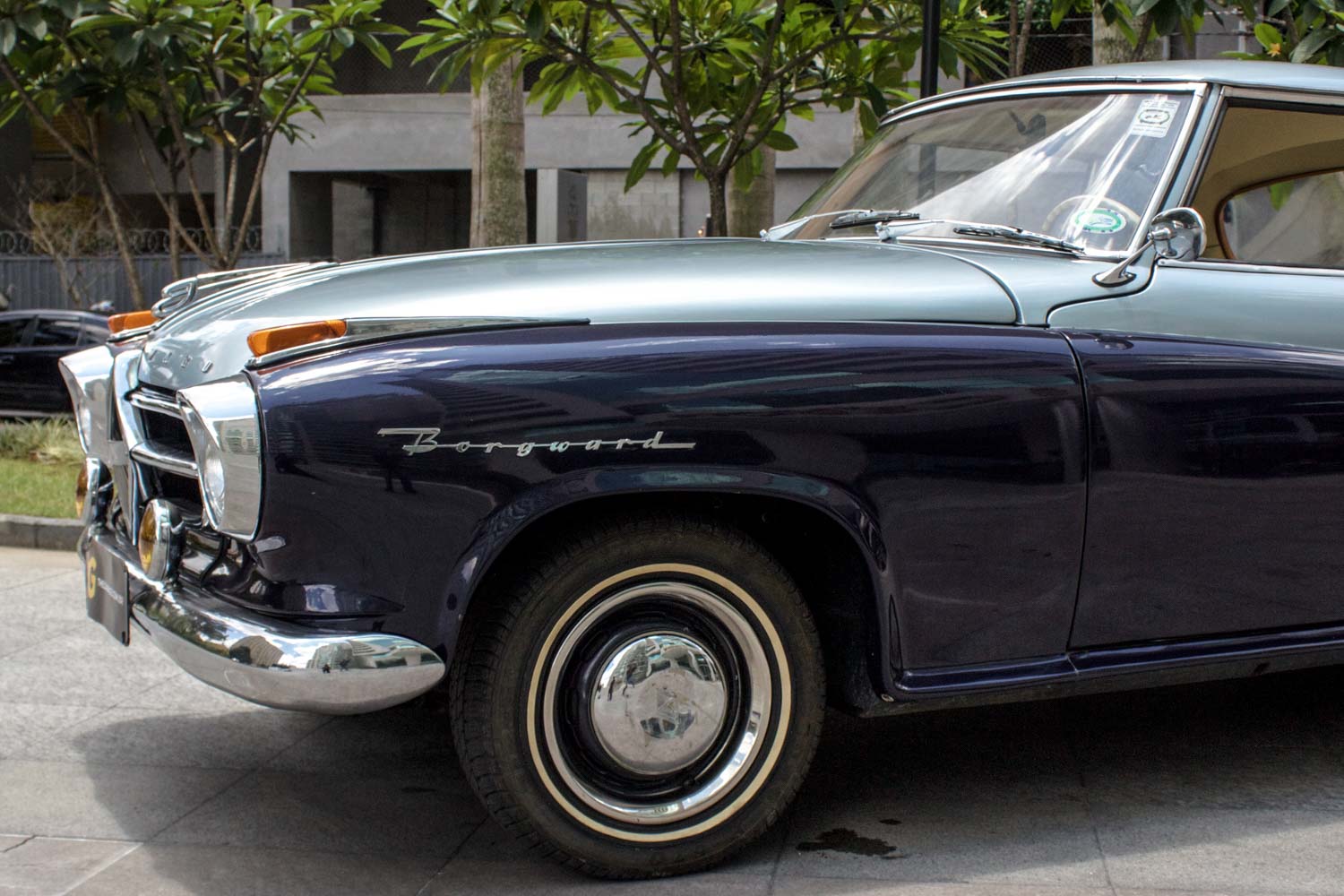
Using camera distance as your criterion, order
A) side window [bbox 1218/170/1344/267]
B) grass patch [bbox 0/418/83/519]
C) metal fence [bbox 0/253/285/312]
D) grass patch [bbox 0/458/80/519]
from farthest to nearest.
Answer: metal fence [bbox 0/253/285/312]
grass patch [bbox 0/418/83/519]
grass patch [bbox 0/458/80/519]
side window [bbox 1218/170/1344/267]

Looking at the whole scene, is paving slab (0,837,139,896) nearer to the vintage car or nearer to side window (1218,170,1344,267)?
the vintage car

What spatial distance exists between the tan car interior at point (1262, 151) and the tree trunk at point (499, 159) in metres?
7.08

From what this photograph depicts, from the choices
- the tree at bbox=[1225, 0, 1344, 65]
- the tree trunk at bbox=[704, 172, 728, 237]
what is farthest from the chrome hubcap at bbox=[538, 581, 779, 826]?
the tree at bbox=[1225, 0, 1344, 65]

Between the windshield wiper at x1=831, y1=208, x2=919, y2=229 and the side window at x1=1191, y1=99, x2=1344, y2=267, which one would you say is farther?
the windshield wiper at x1=831, y1=208, x2=919, y2=229

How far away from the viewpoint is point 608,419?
2.98 meters

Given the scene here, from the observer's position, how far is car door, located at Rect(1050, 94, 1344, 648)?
332 centimetres

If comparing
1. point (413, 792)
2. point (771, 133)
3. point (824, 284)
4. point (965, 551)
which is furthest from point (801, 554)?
point (771, 133)

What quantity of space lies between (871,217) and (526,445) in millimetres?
1543

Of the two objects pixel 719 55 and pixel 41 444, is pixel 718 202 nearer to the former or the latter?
pixel 719 55

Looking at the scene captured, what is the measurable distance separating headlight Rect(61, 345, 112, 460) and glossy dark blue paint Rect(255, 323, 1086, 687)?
1.07m

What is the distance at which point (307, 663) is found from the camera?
2865 mm

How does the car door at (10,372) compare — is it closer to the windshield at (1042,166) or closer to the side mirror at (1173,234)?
the windshield at (1042,166)

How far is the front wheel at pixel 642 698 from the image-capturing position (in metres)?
3.04

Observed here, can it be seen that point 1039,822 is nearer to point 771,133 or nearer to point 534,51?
point 771,133
